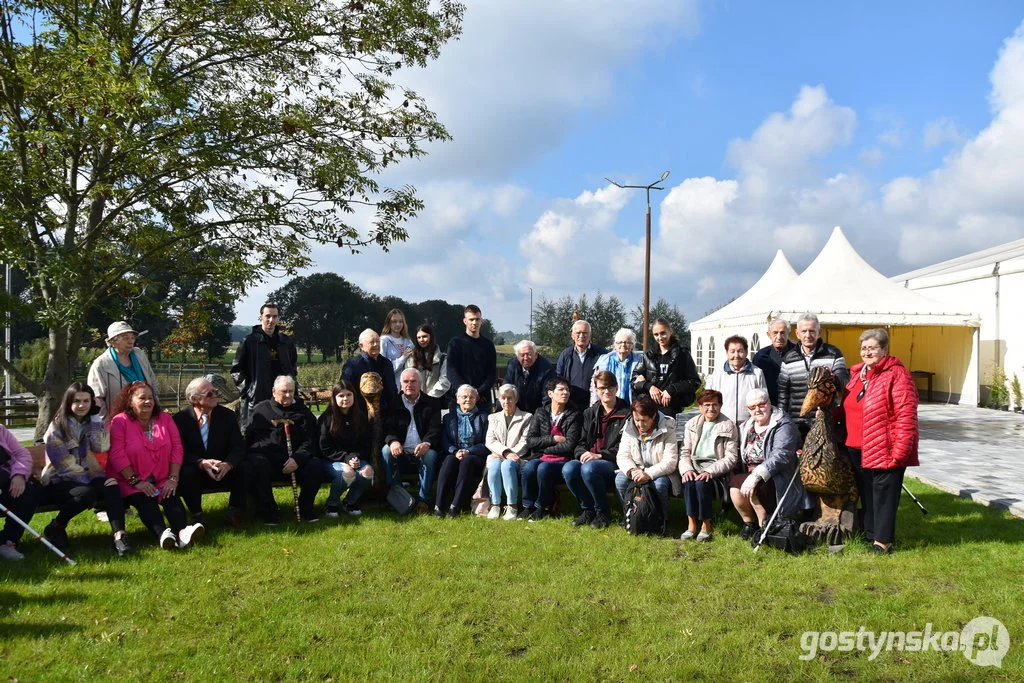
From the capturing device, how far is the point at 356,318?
57500mm

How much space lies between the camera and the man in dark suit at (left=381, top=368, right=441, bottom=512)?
259 inches

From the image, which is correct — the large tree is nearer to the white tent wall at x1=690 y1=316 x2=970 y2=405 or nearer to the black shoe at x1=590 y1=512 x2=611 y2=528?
the black shoe at x1=590 y1=512 x2=611 y2=528

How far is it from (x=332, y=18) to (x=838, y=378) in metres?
7.33

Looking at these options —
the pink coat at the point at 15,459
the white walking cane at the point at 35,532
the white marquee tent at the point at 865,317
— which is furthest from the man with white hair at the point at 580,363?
the white marquee tent at the point at 865,317

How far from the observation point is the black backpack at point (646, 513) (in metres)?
5.69

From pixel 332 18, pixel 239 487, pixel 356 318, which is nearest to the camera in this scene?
pixel 239 487

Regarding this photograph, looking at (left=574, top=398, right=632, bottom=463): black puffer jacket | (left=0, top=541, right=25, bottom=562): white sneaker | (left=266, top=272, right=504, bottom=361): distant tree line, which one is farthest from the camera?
(left=266, top=272, right=504, bottom=361): distant tree line

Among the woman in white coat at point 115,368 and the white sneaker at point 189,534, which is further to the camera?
the woman in white coat at point 115,368

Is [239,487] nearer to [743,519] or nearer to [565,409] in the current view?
[565,409]

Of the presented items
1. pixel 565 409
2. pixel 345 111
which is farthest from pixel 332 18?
pixel 565 409

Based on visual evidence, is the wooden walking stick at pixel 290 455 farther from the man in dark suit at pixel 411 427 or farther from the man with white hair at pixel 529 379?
the man with white hair at pixel 529 379

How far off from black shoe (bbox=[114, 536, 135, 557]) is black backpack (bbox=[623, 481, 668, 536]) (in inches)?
145

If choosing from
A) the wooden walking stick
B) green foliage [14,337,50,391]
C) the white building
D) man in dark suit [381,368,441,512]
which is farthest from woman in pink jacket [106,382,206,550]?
green foliage [14,337,50,391]

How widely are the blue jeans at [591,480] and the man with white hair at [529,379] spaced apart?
3.16 ft
